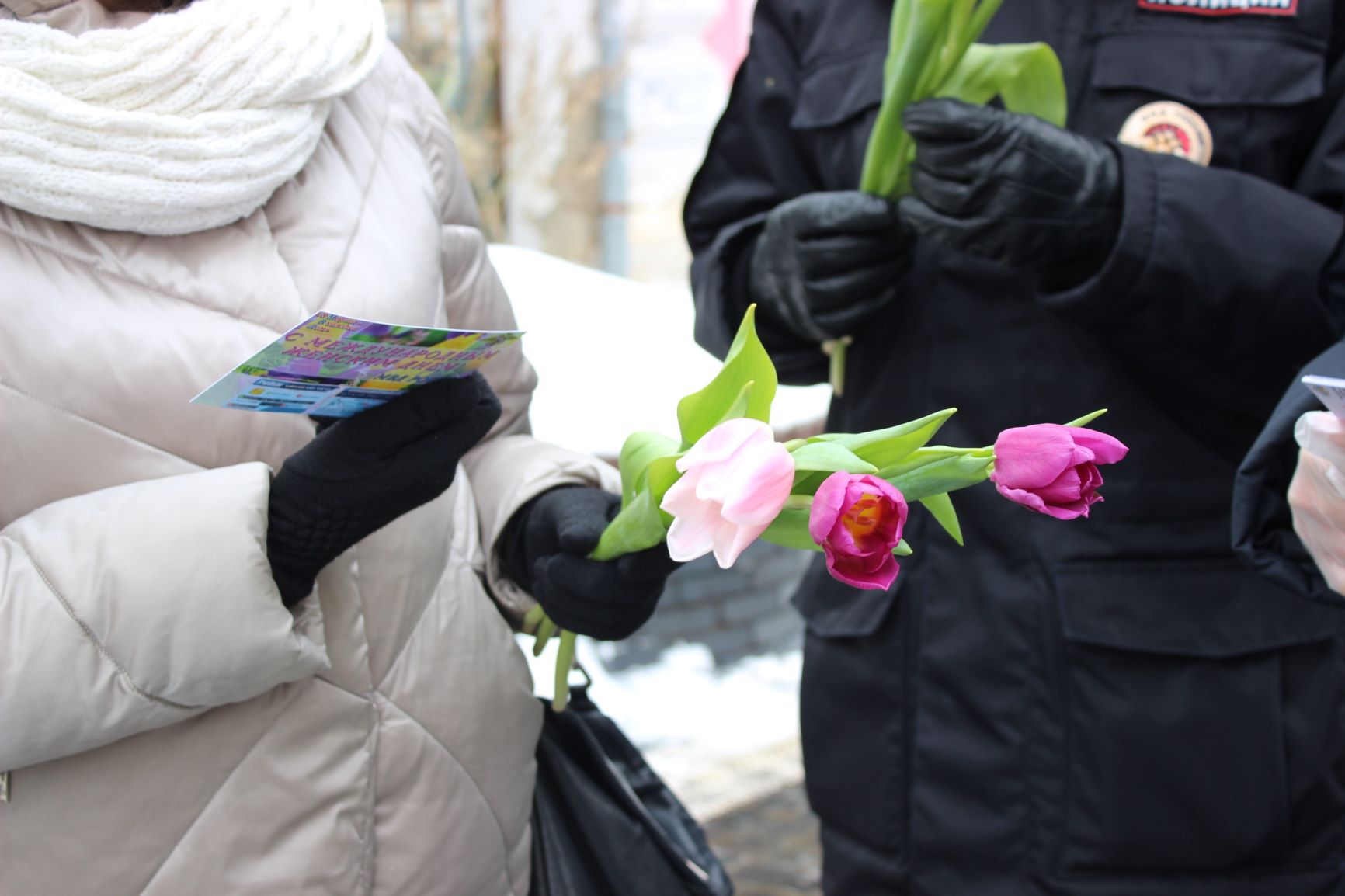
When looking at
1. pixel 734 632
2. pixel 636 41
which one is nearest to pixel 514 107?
pixel 636 41

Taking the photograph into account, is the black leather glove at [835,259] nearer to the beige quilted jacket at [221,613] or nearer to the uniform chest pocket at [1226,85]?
the uniform chest pocket at [1226,85]

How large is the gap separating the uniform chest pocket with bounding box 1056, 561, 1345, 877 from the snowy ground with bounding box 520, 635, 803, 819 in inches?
67.2

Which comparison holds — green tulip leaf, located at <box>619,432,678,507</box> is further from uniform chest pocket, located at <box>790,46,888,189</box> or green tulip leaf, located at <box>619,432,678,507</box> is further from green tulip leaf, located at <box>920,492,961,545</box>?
uniform chest pocket, located at <box>790,46,888,189</box>

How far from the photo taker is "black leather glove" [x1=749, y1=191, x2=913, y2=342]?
129cm

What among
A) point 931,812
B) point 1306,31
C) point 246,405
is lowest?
point 931,812

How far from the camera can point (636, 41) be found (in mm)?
4961

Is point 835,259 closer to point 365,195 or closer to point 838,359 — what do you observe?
point 838,359

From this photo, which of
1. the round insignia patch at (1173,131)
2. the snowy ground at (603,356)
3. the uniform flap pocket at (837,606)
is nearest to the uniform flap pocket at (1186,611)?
the uniform flap pocket at (837,606)

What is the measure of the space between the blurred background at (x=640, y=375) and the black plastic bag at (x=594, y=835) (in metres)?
1.43

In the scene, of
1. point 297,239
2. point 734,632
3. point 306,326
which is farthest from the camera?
point 734,632

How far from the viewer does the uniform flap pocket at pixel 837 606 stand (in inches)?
54.4

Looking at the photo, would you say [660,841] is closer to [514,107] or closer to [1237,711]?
[1237,711]

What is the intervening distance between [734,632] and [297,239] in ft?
7.79

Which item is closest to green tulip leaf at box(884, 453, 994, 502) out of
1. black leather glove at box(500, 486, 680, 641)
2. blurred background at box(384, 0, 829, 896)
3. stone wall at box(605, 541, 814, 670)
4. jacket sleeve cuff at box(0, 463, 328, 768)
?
black leather glove at box(500, 486, 680, 641)
